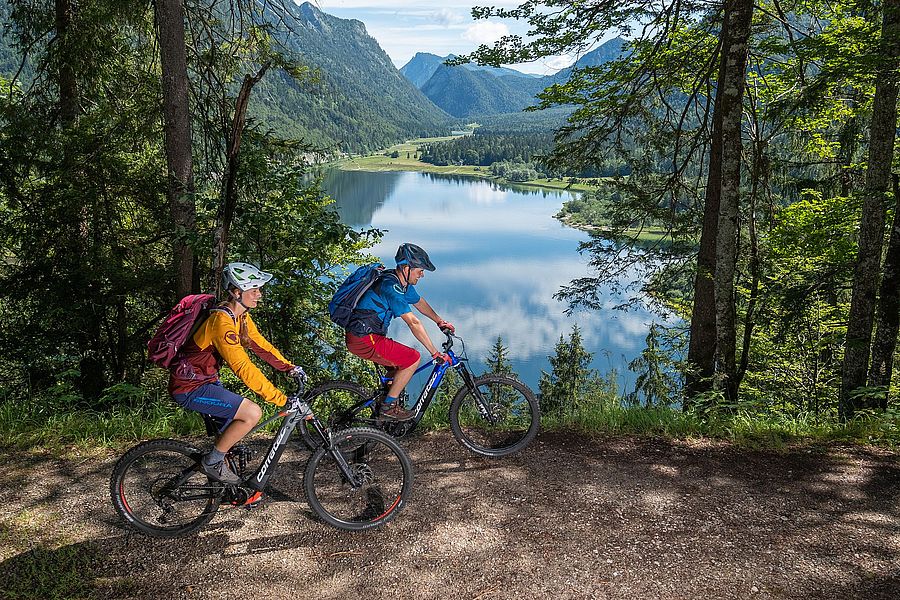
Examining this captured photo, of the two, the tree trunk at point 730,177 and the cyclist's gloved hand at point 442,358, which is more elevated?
the tree trunk at point 730,177

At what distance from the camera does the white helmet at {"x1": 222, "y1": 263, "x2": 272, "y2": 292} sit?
12.1ft

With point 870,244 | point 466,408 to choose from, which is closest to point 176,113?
point 466,408

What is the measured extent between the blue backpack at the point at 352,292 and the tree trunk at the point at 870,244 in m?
6.05

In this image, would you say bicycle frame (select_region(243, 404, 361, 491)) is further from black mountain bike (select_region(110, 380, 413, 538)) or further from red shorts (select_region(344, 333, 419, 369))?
red shorts (select_region(344, 333, 419, 369))

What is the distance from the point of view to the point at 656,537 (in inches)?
161

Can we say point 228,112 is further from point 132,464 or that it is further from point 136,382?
point 132,464

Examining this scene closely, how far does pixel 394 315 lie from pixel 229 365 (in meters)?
1.47

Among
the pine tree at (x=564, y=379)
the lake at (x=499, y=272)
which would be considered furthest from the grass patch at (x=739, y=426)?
the pine tree at (x=564, y=379)

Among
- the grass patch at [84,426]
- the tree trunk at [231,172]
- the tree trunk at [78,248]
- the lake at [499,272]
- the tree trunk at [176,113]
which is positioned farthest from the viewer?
the lake at [499,272]

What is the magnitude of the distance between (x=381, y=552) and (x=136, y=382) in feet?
24.6

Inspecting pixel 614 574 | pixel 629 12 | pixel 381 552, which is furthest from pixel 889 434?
pixel 629 12

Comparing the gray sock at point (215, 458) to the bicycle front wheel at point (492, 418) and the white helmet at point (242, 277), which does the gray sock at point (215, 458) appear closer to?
the white helmet at point (242, 277)

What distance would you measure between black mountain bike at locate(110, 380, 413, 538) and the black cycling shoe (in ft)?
0.18

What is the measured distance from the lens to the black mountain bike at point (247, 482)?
4.00 meters
